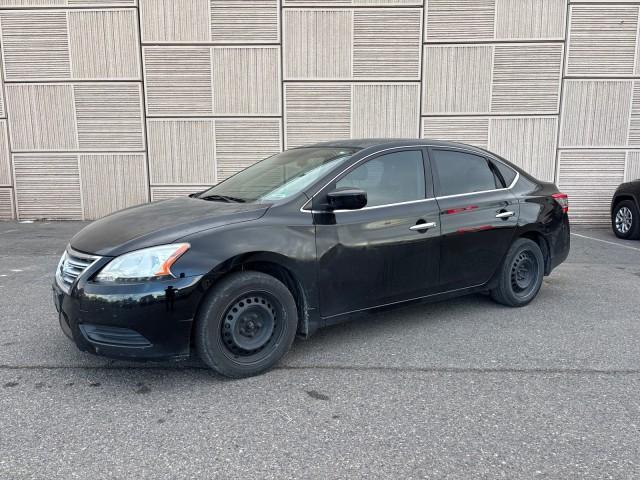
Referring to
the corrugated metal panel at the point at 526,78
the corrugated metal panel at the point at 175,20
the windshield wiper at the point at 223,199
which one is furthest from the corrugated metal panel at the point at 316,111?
the windshield wiper at the point at 223,199

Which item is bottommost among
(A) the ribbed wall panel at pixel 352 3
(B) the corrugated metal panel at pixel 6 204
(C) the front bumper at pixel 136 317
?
(B) the corrugated metal panel at pixel 6 204

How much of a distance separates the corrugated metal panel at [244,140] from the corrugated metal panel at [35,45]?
3379 millimetres

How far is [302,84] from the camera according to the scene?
10141 mm

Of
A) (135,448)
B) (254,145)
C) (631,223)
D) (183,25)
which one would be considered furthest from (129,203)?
(631,223)

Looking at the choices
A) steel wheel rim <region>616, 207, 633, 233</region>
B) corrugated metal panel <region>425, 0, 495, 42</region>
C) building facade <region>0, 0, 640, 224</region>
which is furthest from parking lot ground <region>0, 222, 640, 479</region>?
corrugated metal panel <region>425, 0, 495, 42</region>

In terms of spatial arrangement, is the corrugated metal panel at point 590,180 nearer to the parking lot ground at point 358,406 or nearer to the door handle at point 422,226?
the parking lot ground at point 358,406

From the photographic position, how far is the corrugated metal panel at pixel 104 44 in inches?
397

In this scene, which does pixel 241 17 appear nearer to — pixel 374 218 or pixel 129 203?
pixel 129 203

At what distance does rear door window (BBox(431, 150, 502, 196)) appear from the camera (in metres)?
4.45

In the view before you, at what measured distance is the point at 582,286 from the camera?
588 centimetres

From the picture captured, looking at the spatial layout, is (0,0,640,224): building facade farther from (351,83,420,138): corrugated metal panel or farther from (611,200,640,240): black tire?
(611,200,640,240): black tire

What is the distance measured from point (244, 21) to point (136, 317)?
838 cm

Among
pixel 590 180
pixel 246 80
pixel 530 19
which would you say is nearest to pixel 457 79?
pixel 530 19

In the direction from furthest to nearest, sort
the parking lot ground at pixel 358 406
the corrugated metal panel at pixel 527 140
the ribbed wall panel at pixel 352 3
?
1. the corrugated metal panel at pixel 527 140
2. the ribbed wall panel at pixel 352 3
3. the parking lot ground at pixel 358 406
